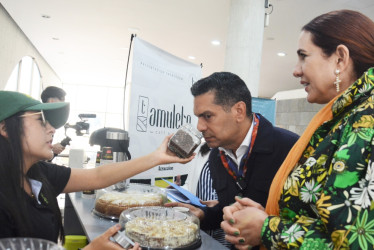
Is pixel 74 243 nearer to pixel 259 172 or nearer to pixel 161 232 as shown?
pixel 161 232

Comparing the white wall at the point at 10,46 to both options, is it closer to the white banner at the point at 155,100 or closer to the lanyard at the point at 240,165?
the white banner at the point at 155,100

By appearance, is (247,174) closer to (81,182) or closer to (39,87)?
(81,182)

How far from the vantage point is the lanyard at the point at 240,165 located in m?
1.52

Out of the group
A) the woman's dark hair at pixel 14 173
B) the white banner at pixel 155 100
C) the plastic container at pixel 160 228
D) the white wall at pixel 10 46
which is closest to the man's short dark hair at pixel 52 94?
the white banner at pixel 155 100

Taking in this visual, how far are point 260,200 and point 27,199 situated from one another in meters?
0.99

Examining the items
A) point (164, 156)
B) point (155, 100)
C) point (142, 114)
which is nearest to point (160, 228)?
point (164, 156)

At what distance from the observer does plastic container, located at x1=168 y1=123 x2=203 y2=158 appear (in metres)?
1.32

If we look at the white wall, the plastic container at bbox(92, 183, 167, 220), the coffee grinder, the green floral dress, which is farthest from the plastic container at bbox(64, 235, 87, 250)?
the white wall

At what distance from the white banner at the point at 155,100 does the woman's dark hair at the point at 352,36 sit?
3.91 ft

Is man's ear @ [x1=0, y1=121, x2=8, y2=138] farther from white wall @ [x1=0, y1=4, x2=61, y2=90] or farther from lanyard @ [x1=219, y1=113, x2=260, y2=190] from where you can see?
white wall @ [x1=0, y1=4, x2=61, y2=90]

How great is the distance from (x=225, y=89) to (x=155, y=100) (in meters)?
0.57

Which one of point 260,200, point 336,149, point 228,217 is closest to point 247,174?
point 260,200

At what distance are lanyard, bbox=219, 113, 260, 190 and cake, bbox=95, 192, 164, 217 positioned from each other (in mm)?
366

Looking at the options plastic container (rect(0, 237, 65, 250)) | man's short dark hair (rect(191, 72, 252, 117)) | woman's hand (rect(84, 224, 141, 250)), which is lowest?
woman's hand (rect(84, 224, 141, 250))
